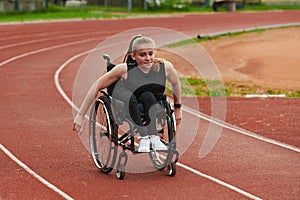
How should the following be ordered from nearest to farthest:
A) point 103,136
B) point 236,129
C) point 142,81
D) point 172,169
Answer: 1. point 142,81
2. point 172,169
3. point 103,136
4. point 236,129

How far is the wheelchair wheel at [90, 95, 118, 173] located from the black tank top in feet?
1.00

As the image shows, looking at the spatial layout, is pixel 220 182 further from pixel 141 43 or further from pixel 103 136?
pixel 141 43

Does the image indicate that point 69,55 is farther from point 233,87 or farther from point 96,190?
point 96,190

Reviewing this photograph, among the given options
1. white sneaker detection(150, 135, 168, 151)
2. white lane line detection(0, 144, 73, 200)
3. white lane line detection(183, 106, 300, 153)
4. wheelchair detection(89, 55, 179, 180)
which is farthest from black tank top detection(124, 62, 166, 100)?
white lane line detection(183, 106, 300, 153)

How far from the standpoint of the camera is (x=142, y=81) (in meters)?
8.51

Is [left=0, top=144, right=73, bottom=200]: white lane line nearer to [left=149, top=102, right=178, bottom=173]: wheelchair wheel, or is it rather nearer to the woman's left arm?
[left=149, top=102, right=178, bottom=173]: wheelchair wheel

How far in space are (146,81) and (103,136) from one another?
0.87 meters

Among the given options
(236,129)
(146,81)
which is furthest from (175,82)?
(236,129)

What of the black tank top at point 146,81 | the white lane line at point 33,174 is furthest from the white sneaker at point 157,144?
the white lane line at point 33,174

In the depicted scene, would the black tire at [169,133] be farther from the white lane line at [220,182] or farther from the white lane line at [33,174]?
the white lane line at [33,174]

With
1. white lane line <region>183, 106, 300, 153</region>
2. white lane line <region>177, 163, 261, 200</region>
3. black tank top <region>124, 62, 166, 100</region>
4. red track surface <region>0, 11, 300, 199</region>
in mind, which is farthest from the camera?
white lane line <region>183, 106, 300, 153</region>

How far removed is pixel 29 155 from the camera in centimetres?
988

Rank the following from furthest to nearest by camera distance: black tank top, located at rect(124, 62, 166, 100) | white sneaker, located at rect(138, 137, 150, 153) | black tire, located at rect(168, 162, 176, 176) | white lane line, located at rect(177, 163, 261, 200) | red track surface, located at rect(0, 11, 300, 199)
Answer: black tire, located at rect(168, 162, 176, 176) < black tank top, located at rect(124, 62, 166, 100) < white sneaker, located at rect(138, 137, 150, 153) < red track surface, located at rect(0, 11, 300, 199) < white lane line, located at rect(177, 163, 261, 200)

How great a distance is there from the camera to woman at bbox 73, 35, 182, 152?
8.36 meters
